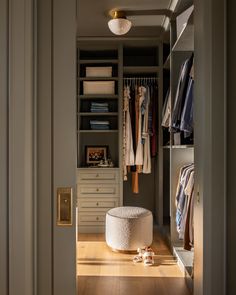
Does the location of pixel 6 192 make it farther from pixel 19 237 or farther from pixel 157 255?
pixel 157 255

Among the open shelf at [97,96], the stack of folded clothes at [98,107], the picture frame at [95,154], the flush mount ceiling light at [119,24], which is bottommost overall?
the picture frame at [95,154]

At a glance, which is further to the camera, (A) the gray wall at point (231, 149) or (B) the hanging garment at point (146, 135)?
(B) the hanging garment at point (146, 135)

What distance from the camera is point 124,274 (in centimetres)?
291

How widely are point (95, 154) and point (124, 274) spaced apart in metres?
2.03

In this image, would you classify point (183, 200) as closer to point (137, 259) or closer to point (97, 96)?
point (137, 259)

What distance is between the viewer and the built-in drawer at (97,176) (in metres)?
4.20

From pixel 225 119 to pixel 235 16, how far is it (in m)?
0.36

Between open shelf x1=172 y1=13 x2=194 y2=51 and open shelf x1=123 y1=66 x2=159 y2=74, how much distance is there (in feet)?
3.01

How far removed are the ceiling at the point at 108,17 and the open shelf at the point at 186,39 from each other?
0.43 meters

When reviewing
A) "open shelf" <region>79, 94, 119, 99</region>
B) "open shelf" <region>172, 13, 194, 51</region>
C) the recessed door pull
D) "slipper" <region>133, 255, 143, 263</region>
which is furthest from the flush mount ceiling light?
the recessed door pull

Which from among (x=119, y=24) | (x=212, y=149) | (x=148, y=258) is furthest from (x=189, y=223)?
(x=119, y=24)

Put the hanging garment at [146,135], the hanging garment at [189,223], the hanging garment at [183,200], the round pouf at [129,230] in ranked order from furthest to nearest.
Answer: the hanging garment at [146,135] → the round pouf at [129,230] → the hanging garment at [183,200] → the hanging garment at [189,223]

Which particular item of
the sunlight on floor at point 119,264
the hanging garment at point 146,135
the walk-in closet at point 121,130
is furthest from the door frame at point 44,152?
the hanging garment at point 146,135

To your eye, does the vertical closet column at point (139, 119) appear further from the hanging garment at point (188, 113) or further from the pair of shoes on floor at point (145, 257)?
the hanging garment at point (188, 113)
